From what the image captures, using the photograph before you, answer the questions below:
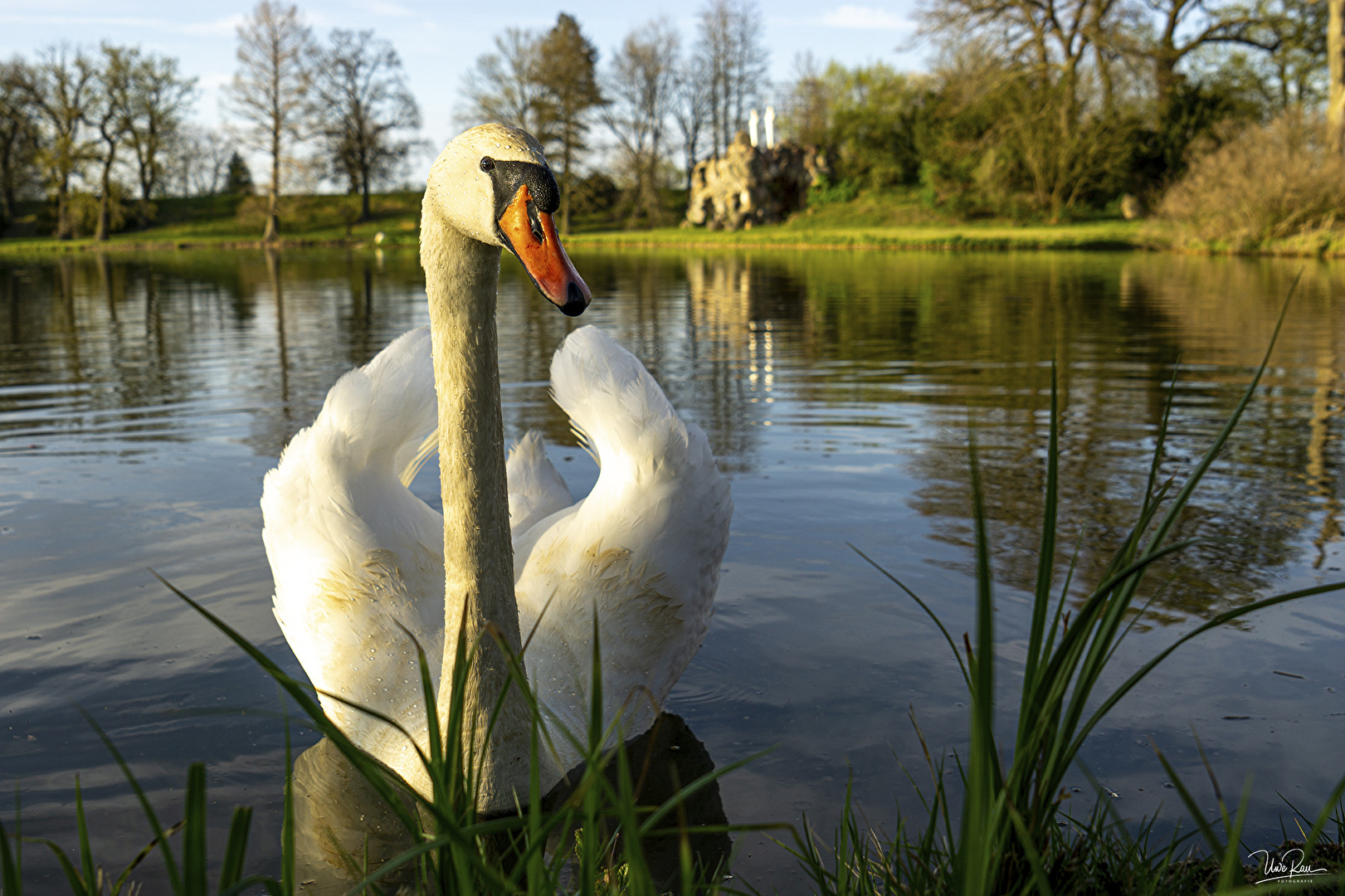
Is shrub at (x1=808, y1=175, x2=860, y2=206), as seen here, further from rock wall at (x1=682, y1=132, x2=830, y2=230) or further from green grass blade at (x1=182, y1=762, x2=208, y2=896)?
green grass blade at (x1=182, y1=762, x2=208, y2=896)

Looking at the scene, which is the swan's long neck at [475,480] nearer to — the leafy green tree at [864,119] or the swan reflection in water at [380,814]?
the swan reflection in water at [380,814]

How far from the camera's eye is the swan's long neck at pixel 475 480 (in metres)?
2.63

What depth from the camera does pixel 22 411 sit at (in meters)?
8.84

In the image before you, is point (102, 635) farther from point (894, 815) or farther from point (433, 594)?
point (894, 815)

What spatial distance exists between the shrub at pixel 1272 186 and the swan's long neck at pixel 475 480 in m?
27.2

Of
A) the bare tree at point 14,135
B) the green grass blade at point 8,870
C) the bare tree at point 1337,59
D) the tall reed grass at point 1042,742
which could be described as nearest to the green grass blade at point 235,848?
Answer: the green grass blade at point 8,870

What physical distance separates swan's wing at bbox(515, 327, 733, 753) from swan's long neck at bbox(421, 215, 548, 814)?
24cm

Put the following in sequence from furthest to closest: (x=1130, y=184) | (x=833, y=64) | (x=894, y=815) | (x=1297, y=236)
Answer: (x=833, y=64), (x=1130, y=184), (x=1297, y=236), (x=894, y=815)

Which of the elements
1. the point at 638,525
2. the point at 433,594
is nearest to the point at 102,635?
the point at 433,594

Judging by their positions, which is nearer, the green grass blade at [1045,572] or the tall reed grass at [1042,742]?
the tall reed grass at [1042,742]

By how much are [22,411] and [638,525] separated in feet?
25.4

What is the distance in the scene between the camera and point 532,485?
4.30m

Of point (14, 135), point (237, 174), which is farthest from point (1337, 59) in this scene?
point (237, 174)

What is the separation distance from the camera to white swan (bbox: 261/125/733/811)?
2623 millimetres
